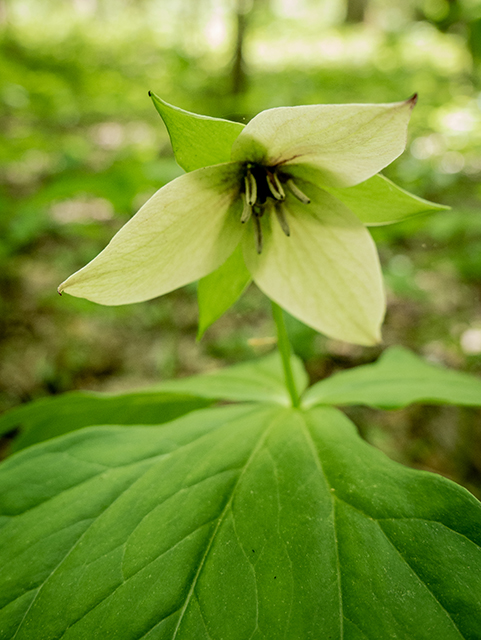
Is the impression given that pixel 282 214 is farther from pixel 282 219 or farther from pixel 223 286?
pixel 223 286

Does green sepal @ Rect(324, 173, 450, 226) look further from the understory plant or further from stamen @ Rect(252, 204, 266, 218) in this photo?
stamen @ Rect(252, 204, 266, 218)

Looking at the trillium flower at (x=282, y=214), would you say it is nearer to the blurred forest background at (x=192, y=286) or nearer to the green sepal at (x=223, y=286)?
the green sepal at (x=223, y=286)

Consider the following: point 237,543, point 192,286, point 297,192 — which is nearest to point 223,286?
point 297,192

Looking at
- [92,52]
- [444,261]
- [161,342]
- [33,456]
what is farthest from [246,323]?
[92,52]

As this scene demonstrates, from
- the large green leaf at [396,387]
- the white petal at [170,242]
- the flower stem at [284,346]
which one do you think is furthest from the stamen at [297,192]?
the large green leaf at [396,387]

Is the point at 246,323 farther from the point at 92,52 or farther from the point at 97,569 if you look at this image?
the point at 92,52
